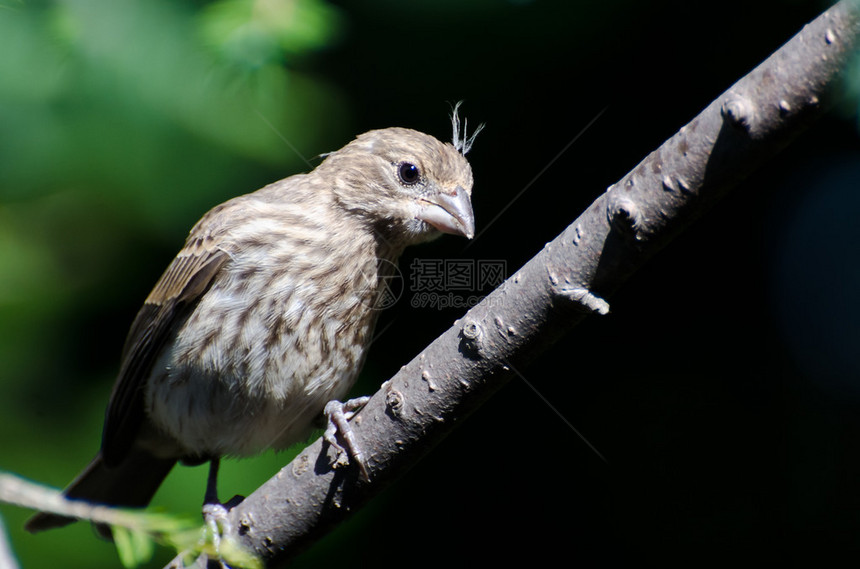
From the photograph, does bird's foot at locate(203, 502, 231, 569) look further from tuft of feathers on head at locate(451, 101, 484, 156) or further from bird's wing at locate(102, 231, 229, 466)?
tuft of feathers on head at locate(451, 101, 484, 156)

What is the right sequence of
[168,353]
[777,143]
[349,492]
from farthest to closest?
[168,353] < [349,492] < [777,143]

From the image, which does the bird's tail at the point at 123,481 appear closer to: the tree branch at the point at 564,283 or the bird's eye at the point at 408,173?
the tree branch at the point at 564,283

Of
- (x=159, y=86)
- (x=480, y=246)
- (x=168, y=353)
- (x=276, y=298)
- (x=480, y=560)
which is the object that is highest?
(x=480, y=246)

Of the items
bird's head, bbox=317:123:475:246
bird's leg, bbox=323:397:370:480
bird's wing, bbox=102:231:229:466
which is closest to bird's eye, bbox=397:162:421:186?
bird's head, bbox=317:123:475:246

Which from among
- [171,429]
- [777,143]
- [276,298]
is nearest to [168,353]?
[171,429]

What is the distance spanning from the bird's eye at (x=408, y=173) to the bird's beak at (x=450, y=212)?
0.08 metres

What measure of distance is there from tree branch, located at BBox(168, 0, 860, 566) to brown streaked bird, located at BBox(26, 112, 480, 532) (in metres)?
0.51

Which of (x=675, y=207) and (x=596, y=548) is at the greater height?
(x=675, y=207)

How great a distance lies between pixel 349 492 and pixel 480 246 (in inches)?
60.2

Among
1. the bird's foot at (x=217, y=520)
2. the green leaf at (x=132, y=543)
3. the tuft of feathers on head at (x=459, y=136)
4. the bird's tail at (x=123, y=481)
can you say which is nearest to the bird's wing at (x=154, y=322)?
the bird's tail at (x=123, y=481)

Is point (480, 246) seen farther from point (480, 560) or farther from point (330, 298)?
point (480, 560)

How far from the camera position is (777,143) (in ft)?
3.94

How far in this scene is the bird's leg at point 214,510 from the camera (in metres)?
2.24

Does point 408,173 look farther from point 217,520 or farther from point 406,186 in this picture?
point 217,520
